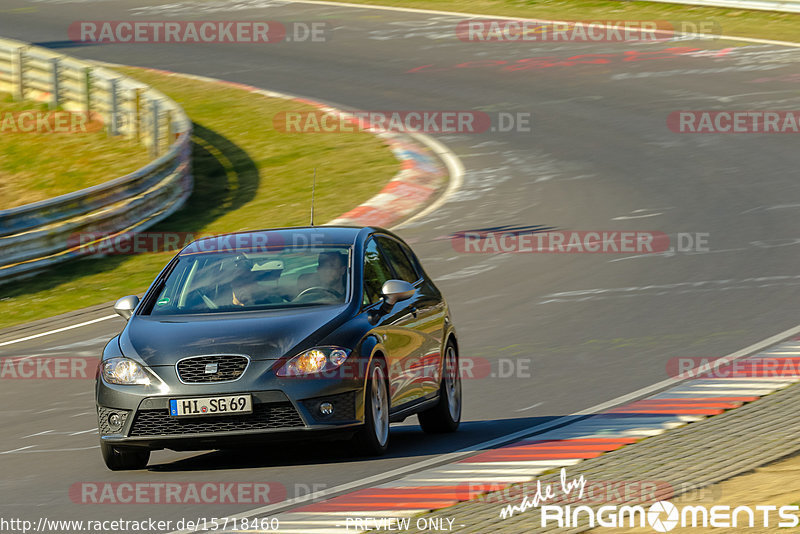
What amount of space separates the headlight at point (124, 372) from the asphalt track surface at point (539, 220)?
606mm

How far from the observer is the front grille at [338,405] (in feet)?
27.5

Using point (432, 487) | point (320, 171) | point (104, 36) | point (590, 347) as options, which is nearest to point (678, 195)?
point (320, 171)

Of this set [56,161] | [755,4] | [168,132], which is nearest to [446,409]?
[168,132]

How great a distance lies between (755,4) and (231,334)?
91.1ft

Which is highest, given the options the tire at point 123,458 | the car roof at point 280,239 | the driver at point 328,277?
the car roof at point 280,239

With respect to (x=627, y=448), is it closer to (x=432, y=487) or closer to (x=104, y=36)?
(x=432, y=487)

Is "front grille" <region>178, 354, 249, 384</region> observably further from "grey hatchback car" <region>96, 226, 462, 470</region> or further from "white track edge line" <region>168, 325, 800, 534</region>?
"white track edge line" <region>168, 325, 800, 534</region>

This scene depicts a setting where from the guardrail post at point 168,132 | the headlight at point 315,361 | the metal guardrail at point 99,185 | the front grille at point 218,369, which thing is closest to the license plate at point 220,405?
the front grille at point 218,369

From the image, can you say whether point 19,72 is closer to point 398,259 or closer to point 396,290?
point 398,259

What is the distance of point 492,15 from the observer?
119 ft

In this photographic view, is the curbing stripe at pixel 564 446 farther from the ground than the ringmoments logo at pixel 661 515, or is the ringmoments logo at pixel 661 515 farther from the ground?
the ringmoments logo at pixel 661 515

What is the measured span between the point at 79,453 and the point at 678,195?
12274mm

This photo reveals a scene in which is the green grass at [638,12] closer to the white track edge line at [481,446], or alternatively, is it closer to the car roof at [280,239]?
the white track edge line at [481,446]

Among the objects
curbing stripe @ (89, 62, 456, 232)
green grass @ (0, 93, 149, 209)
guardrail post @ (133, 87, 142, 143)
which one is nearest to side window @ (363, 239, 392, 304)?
curbing stripe @ (89, 62, 456, 232)
